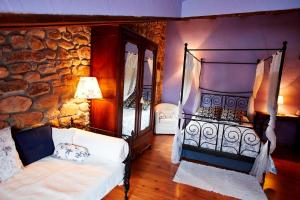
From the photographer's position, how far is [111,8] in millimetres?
1086

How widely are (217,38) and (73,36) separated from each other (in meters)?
3.57

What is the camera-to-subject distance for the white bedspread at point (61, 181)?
5.22ft

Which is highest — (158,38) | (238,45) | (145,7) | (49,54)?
(158,38)

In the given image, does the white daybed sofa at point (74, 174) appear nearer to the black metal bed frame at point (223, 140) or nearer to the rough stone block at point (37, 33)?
the rough stone block at point (37, 33)

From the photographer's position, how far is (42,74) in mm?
2295

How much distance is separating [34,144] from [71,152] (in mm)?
398

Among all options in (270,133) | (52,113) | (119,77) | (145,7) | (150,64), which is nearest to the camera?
(145,7)

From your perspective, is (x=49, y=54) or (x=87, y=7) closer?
(x=87, y=7)

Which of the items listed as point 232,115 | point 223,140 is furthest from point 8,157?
point 232,115

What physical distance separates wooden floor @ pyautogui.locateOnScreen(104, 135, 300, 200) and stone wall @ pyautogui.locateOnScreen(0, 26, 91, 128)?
3.82ft

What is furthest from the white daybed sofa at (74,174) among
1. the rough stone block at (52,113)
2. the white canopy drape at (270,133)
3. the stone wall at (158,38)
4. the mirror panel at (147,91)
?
the stone wall at (158,38)

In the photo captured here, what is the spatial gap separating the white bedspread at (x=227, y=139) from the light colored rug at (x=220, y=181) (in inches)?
13.9

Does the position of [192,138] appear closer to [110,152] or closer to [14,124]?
[110,152]

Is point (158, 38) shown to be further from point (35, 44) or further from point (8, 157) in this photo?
point (8, 157)
